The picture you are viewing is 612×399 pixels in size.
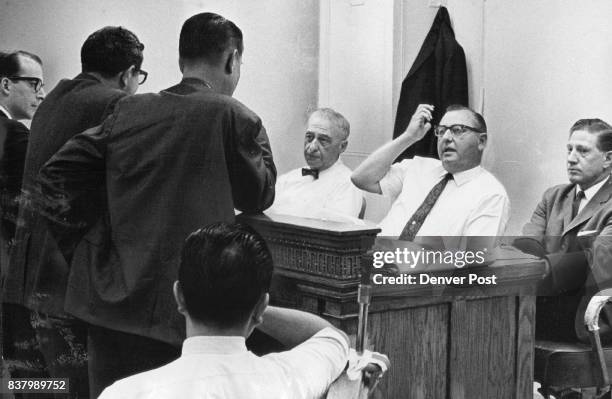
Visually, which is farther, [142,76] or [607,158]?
[607,158]

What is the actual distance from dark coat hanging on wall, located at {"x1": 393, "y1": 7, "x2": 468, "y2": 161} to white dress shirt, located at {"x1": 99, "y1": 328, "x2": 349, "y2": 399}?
3.34 ft

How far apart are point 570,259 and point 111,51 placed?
46.0 inches

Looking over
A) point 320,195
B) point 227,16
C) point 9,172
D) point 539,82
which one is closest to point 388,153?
point 320,195

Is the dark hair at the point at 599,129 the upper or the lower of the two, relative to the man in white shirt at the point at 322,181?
upper

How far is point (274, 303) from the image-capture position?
1.54 metres

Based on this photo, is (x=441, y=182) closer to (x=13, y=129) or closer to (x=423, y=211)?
(x=423, y=211)

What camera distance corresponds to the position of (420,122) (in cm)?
209

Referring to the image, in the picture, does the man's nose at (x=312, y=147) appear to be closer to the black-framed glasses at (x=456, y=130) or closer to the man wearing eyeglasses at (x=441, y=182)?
the man wearing eyeglasses at (x=441, y=182)

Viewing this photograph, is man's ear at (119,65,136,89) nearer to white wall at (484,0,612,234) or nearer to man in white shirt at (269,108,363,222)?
man in white shirt at (269,108,363,222)

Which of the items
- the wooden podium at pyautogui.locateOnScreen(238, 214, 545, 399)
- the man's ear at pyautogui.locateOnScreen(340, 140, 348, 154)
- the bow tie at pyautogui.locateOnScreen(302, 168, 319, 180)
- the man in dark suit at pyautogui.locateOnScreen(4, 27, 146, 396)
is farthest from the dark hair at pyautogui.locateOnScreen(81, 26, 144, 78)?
the man's ear at pyautogui.locateOnScreen(340, 140, 348, 154)

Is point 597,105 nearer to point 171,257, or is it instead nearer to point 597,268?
point 597,268

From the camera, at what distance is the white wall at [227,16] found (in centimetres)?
151

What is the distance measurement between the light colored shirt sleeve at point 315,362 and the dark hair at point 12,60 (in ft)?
2.68

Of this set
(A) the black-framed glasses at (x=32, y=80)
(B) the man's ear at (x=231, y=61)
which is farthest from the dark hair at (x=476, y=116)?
(A) the black-framed glasses at (x=32, y=80)
